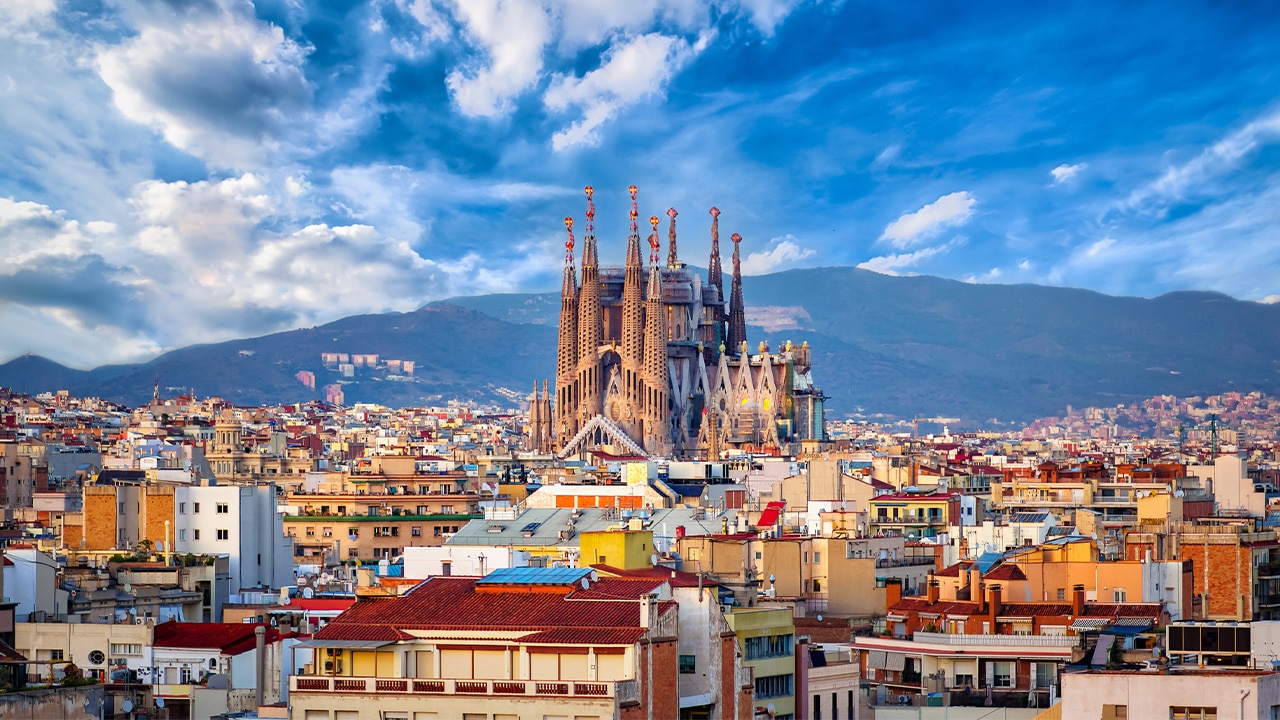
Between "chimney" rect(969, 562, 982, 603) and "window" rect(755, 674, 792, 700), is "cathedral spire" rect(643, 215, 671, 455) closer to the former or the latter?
"chimney" rect(969, 562, 982, 603)

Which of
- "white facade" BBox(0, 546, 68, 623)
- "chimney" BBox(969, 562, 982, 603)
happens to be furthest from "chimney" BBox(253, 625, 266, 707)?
"chimney" BBox(969, 562, 982, 603)

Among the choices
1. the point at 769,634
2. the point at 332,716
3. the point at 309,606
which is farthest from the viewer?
the point at 309,606

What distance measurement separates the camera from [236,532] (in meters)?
49.3

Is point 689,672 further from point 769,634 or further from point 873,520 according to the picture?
point 873,520

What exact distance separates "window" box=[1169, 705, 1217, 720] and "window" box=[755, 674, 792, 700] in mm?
6898

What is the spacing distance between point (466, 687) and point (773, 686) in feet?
21.1

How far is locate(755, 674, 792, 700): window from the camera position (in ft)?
87.7

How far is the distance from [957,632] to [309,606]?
30.9 ft

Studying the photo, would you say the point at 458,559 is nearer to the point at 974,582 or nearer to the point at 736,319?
the point at 974,582

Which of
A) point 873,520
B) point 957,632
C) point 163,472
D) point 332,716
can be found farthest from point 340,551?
point 332,716

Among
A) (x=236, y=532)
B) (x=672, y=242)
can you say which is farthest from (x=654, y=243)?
(x=236, y=532)

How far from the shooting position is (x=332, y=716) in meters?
21.8

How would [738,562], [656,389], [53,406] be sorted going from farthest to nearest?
[53,406]
[656,389]
[738,562]

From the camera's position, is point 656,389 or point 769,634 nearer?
point 769,634
